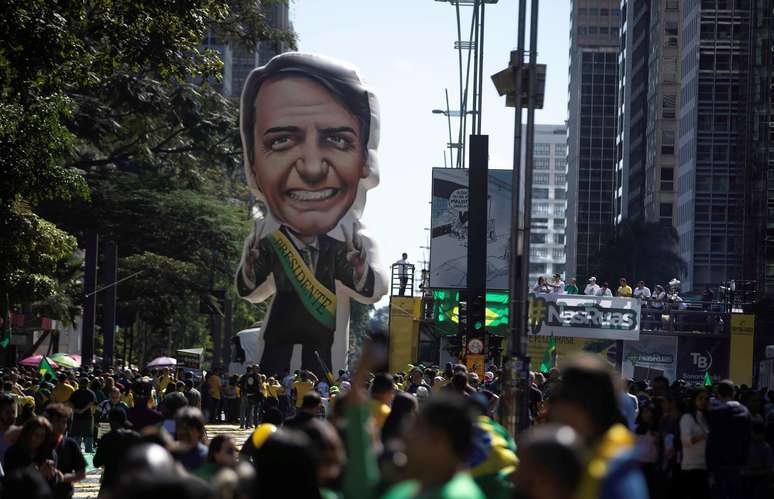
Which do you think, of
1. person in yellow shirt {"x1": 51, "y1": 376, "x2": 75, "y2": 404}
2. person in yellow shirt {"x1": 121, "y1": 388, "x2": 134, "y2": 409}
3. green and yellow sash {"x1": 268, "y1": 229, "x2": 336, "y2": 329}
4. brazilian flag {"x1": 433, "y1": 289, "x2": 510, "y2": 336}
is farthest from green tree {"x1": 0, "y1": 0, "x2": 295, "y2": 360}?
brazilian flag {"x1": 433, "y1": 289, "x2": 510, "y2": 336}

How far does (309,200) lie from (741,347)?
14.1 metres

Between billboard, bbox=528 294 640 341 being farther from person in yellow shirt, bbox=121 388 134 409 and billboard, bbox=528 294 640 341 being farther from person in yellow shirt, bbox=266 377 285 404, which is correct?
person in yellow shirt, bbox=121 388 134 409

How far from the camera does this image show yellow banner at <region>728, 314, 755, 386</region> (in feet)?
153

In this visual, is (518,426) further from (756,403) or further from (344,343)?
(344,343)

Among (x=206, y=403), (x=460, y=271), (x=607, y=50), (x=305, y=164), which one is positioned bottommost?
(x=206, y=403)

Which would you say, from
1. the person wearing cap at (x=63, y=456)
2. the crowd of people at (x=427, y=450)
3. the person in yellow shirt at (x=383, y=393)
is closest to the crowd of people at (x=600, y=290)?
the crowd of people at (x=427, y=450)

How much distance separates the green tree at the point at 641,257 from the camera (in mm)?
100062

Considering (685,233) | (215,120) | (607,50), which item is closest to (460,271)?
(215,120)

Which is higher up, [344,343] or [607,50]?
[607,50]

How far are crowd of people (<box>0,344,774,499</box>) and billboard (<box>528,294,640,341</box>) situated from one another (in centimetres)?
2327

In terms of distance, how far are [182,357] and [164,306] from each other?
2.41 m

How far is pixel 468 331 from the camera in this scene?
27.7 m

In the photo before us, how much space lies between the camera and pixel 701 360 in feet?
156

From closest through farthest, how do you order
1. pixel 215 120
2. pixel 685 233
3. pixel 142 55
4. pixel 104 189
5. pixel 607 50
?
pixel 142 55, pixel 215 120, pixel 104 189, pixel 685 233, pixel 607 50
